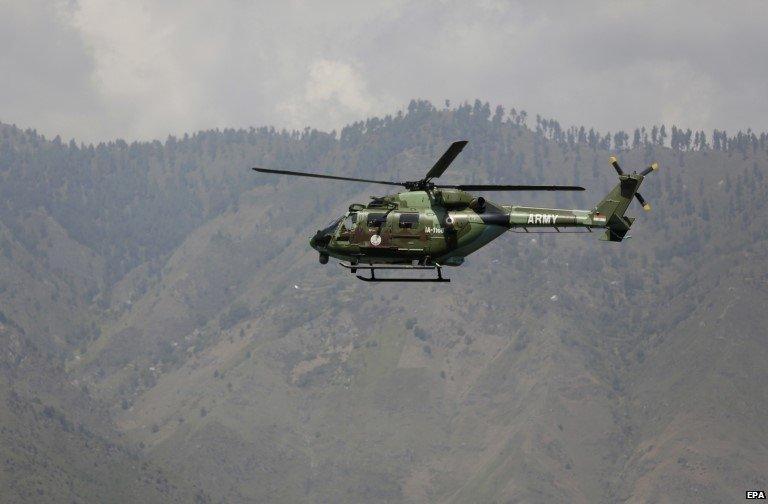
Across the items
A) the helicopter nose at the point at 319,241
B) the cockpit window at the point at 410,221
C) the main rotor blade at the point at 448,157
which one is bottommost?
the helicopter nose at the point at 319,241

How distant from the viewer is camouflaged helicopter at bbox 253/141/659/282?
6825 cm

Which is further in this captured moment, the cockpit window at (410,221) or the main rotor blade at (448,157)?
the cockpit window at (410,221)

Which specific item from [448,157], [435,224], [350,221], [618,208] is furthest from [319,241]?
[618,208]

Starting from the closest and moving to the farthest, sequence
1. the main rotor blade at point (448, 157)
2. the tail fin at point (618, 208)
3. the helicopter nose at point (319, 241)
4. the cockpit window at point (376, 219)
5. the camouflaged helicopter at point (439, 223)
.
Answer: the main rotor blade at point (448, 157) → the camouflaged helicopter at point (439, 223) → the cockpit window at point (376, 219) → the tail fin at point (618, 208) → the helicopter nose at point (319, 241)

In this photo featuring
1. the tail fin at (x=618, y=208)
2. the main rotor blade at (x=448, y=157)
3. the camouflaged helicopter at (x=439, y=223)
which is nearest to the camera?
the main rotor blade at (x=448, y=157)

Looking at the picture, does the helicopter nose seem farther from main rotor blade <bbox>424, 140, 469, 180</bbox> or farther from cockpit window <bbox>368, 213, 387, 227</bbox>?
main rotor blade <bbox>424, 140, 469, 180</bbox>

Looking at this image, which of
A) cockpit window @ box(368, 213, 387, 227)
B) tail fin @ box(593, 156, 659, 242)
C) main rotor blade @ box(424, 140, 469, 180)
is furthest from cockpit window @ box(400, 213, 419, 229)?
tail fin @ box(593, 156, 659, 242)

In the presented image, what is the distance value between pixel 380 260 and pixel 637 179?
12.5 metres

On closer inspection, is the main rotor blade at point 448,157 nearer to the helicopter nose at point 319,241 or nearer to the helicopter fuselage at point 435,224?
the helicopter fuselage at point 435,224

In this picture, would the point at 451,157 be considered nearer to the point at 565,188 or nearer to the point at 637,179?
the point at 565,188

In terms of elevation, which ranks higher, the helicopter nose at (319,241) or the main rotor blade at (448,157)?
the main rotor blade at (448,157)

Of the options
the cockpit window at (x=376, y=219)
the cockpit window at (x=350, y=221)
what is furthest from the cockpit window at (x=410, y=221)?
the cockpit window at (x=350, y=221)

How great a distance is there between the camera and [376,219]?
69.6m

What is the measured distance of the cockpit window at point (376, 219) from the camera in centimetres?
6944
